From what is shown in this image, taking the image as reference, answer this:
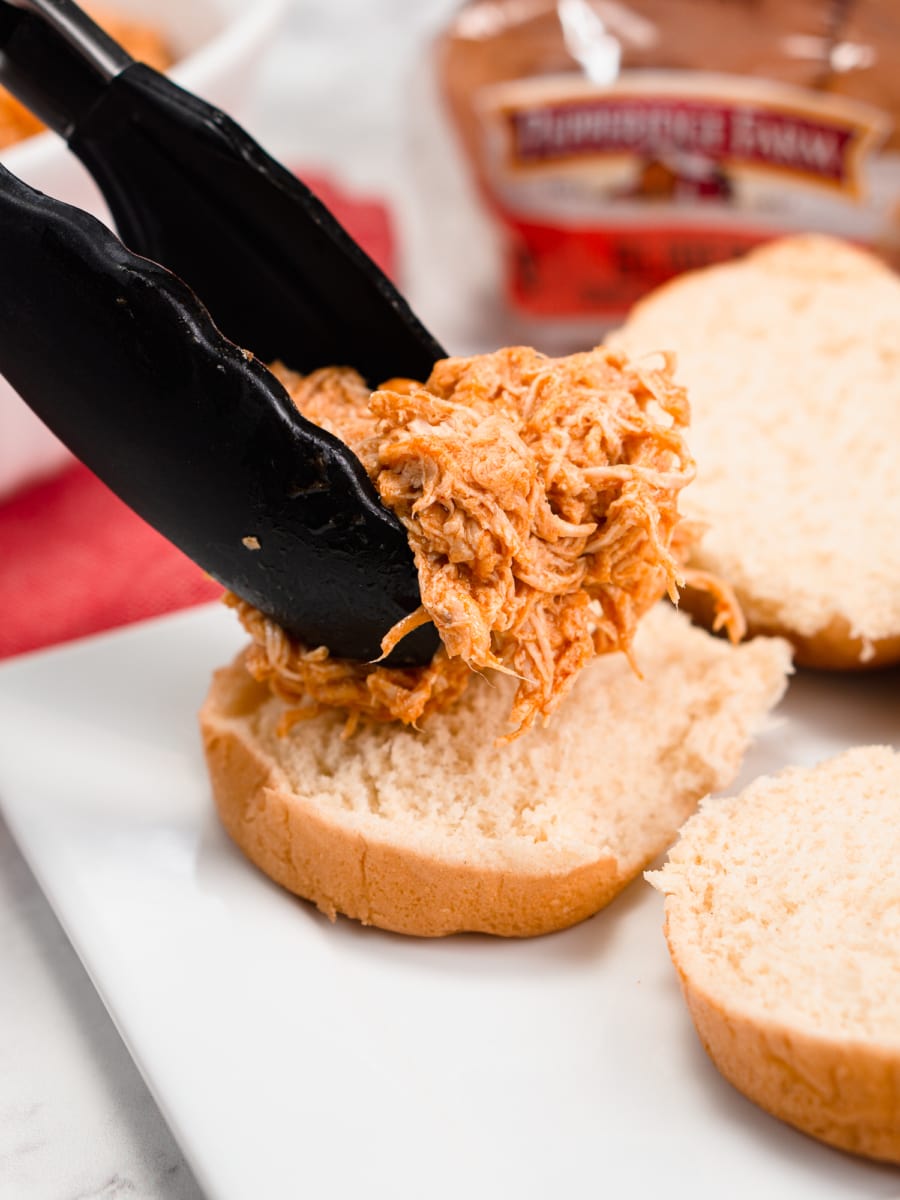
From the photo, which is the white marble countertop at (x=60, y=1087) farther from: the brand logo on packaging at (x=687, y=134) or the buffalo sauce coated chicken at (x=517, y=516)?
the brand logo on packaging at (x=687, y=134)

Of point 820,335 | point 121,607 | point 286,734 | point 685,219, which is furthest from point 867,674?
point 685,219

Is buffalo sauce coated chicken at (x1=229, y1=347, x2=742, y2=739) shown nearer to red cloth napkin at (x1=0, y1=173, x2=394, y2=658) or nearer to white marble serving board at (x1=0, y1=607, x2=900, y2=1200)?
white marble serving board at (x1=0, y1=607, x2=900, y2=1200)

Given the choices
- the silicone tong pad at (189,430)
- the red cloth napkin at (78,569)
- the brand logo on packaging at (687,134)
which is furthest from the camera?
the brand logo on packaging at (687,134)

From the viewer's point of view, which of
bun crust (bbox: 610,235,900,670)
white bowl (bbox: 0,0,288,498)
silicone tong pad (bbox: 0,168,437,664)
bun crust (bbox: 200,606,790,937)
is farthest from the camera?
white bowl (bbox: 0,0,288,498)

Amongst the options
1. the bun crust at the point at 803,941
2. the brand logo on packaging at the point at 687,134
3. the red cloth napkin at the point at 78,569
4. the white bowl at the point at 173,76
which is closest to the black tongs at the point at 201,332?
the white bowl at the point at 173,76

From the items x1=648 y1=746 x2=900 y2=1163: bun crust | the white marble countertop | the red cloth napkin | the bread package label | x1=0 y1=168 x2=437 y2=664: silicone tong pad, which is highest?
the bread package label

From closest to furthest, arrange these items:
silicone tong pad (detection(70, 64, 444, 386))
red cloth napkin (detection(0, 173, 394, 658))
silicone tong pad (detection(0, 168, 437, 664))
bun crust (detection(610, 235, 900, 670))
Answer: silicone tong pad (detection(0, 168, 437, 664))
silicone tong pad (detection(70, 64, 444, 386))
bun crust (detection(610, 235, 900, 670))
red cloth napkin (detection(0, 173, 394, 658))

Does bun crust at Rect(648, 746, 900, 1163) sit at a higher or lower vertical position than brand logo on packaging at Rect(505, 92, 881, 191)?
lower

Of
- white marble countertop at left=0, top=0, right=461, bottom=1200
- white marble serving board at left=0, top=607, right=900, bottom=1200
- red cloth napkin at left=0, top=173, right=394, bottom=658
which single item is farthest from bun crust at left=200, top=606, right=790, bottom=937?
red cloth napkin at left=0, top=173, right=394, bottom=658

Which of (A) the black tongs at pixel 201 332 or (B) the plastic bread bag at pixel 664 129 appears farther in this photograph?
(B) the plastic bread bag at pixel 664 129
